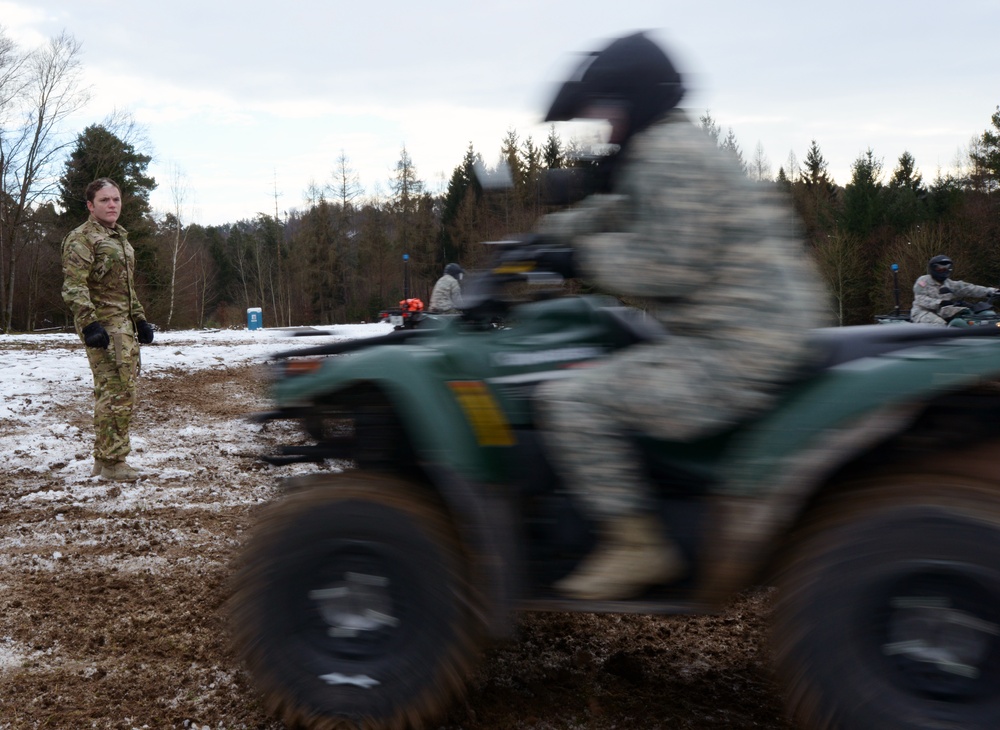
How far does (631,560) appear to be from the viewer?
7.66ft

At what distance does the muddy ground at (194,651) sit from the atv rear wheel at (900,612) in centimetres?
79

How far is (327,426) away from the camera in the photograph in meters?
2.77

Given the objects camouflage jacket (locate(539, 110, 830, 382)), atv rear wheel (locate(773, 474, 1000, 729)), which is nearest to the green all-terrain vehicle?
atv rear wheel (locate(773, 474, 1000, 729))

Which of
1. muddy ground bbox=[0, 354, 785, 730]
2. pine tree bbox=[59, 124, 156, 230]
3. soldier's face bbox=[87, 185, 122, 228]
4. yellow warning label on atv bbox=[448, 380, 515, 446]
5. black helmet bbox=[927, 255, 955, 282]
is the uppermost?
pine tree bbox=[59, 124, 156, 230]

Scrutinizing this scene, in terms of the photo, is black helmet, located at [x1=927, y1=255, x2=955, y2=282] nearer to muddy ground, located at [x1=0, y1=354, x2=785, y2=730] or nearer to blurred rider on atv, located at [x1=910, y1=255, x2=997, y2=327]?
blurred rider on atv, located at [x1=910, y1=255, x2=997, y2=327]

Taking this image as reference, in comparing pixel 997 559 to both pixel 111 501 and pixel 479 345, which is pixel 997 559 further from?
pixel 111 501

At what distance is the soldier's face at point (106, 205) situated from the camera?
6.39 m

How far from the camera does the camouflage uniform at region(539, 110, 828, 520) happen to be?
2.29m

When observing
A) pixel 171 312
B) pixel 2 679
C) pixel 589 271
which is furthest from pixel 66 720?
pixel 171 312

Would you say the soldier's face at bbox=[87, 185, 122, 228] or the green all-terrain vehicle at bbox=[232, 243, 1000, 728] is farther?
the soldier's face at bbox=[87, 185, 122, 228]

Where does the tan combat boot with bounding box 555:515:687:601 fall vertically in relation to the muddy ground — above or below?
above

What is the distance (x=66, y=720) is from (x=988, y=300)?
10944mm

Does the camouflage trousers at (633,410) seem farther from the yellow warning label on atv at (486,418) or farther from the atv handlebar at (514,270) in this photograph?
the atv handlebar at (514,270)

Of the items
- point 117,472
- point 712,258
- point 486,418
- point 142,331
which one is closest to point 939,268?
point 142,331
